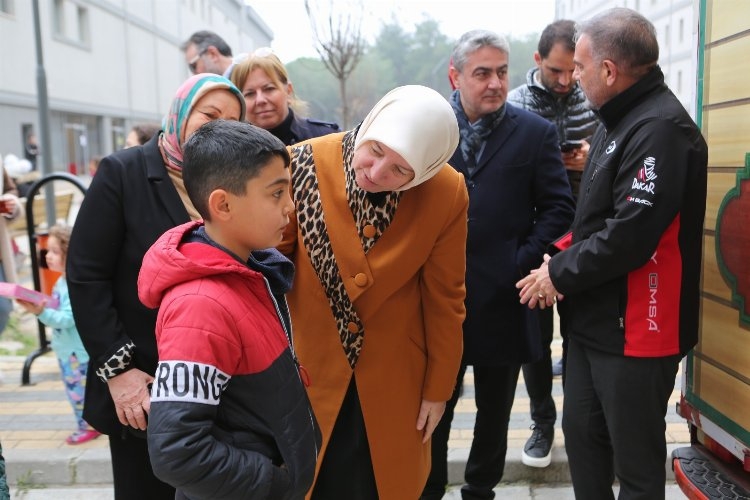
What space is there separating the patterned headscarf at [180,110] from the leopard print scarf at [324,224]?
0.37m

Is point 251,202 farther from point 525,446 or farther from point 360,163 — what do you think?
point 525,446

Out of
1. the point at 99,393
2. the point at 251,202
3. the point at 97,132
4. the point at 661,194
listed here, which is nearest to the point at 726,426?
the point at 661,194

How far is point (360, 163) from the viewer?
6.48 feet

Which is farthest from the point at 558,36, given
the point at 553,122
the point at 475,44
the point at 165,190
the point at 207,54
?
the point at 207,54

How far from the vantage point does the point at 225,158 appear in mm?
1604

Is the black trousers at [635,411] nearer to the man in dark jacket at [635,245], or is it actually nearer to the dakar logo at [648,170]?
the man in dark jacket at [635,245]

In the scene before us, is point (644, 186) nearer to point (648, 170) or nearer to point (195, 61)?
point (648, 170)

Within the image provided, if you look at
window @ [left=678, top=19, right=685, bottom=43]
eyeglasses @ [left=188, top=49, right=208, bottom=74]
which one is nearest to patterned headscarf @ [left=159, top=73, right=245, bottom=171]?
eyeglasses @ [left=188, top=49, right=208, bottom=74]

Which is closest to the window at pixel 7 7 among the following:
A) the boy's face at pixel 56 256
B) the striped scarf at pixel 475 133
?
the boy's face at pixel 56 256

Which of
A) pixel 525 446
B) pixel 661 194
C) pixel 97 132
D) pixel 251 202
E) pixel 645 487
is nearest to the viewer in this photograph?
pixel 251 202

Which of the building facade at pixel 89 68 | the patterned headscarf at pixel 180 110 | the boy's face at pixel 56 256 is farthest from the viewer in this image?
the building facade at pixel 89 68

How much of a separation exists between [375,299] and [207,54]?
332 centimetres

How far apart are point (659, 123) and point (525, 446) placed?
2068 mm

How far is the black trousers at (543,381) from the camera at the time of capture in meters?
3.59
